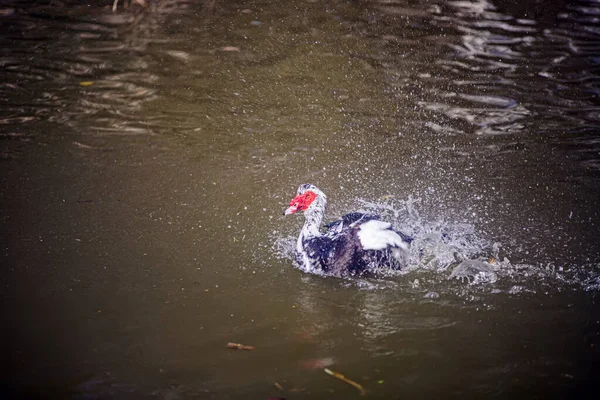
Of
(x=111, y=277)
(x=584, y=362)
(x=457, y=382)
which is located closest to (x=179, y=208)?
(x=111, y=277)

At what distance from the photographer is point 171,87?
6883mm

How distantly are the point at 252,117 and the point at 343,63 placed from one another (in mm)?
1418

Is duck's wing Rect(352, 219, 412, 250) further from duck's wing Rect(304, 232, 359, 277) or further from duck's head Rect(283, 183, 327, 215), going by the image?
duck's head Rect(283, 183, 327, 215)

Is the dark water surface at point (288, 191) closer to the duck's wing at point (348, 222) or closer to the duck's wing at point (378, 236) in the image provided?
the duck's wing at point (378, 236)

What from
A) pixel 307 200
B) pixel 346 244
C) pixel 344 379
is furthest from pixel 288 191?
pixel 344 379

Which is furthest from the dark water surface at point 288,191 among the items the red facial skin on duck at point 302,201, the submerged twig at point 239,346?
the red facial skin on duck at point 302,201

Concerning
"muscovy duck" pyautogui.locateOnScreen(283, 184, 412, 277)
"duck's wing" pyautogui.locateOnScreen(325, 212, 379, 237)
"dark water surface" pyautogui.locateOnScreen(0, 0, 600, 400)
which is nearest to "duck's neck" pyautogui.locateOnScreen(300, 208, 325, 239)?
"muscovy duck" pyautogui.locateOnScreen(283, 184, 412, 277)

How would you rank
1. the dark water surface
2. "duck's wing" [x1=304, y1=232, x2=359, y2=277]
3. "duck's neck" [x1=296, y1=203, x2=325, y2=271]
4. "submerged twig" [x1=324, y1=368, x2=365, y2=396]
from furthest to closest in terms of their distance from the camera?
"duck's neck" [x1=296, y1=203, x2=325, y2=271] < "duck's wing" [x1=304, y1=232, x2=359, y2=277] < the dark water surface < "submerged twig" [x1=324, y1=368, x2=365, y2=396]

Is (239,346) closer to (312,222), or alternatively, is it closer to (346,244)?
(346,244)

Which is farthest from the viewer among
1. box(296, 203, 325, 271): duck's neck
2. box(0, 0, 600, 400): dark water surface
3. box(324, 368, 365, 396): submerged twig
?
box(296, 203, 325, 271): duck's neck

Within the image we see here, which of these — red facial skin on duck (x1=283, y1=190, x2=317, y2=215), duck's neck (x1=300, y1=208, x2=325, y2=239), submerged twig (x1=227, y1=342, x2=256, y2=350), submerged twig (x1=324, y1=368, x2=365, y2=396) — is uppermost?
red facial skin on duck (x1=283, y1=190, x2=317, y2=215)

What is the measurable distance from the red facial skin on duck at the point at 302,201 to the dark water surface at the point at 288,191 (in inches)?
15.3

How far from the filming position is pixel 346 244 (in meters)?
4.25

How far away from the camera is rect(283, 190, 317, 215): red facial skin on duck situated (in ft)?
14.5
